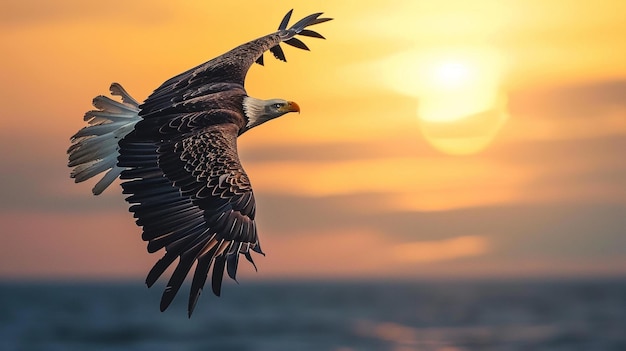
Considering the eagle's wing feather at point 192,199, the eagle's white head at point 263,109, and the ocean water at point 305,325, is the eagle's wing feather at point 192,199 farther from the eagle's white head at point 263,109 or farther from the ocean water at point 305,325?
the ocean water at point 305,325

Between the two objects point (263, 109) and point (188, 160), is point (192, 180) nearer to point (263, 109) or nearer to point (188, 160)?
point (188, 160)

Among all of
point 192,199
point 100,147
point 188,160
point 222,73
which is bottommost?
point 192,199

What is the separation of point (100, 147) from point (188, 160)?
1.89 meters

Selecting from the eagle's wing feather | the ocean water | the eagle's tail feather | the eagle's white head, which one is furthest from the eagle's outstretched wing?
the ocean water

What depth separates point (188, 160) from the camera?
10.6 m

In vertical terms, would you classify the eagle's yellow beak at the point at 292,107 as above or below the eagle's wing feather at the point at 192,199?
above

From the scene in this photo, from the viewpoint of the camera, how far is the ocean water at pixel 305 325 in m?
46.5

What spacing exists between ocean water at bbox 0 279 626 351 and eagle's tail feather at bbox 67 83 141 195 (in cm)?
3217

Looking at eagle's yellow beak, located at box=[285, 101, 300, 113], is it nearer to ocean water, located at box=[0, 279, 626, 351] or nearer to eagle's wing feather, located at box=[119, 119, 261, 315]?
eagle's wing feather, located at box=[119, 119, 261, 315]

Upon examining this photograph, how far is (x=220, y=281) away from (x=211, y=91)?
2755 millimetres

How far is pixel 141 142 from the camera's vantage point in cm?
1080

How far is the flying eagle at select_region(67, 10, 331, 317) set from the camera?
9734 mm

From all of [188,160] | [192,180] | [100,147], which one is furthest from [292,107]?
[192,180]

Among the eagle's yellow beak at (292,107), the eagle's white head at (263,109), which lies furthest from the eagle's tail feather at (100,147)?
the eagle's yellow beak at (292,107)
